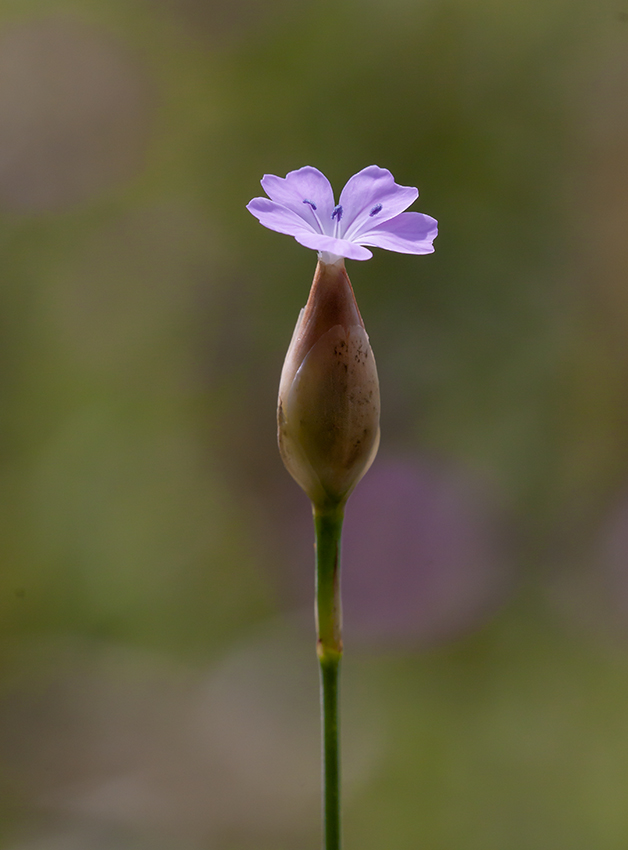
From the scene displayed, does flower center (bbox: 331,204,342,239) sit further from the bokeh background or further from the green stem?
the bokeh background

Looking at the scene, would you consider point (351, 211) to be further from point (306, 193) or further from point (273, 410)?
point (273, 410)

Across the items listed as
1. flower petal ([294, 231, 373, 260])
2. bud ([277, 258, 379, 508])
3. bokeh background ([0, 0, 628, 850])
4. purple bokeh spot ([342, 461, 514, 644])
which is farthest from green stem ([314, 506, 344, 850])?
purple bokeh spot ([342, 461, 514, 644])

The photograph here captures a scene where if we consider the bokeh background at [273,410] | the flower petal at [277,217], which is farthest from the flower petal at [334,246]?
the bokeh background at [273,410]

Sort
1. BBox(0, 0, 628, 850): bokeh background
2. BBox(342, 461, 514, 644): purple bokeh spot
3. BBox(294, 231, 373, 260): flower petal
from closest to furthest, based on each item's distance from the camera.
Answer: BBox(294, 231, 373, 260): flower petal < BBox(0, 0, 628, 850): bokeh background < BBox(342, 461, 514, 644): purple bokeh spot

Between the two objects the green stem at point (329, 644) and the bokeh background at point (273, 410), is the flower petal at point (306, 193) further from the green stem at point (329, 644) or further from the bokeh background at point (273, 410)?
the bokeh background at point (273, 410)

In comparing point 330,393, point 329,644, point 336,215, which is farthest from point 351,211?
point 329,644

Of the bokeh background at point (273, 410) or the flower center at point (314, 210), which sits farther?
the bokeh background at point (273, 410)

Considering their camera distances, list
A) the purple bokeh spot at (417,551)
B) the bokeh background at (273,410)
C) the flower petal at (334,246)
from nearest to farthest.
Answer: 1. the flower petal at (334,246)
2. the bokeh background at (273,410)
3. the purple bokeh spot at (417,551)

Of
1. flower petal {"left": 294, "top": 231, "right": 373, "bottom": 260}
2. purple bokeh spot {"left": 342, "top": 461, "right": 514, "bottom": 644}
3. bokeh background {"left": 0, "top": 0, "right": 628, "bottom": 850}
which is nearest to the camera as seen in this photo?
flower petal {"left": 294, "top": 231, "right": 373, "bottom": 260}

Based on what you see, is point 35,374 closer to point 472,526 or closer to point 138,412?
point 138,412
